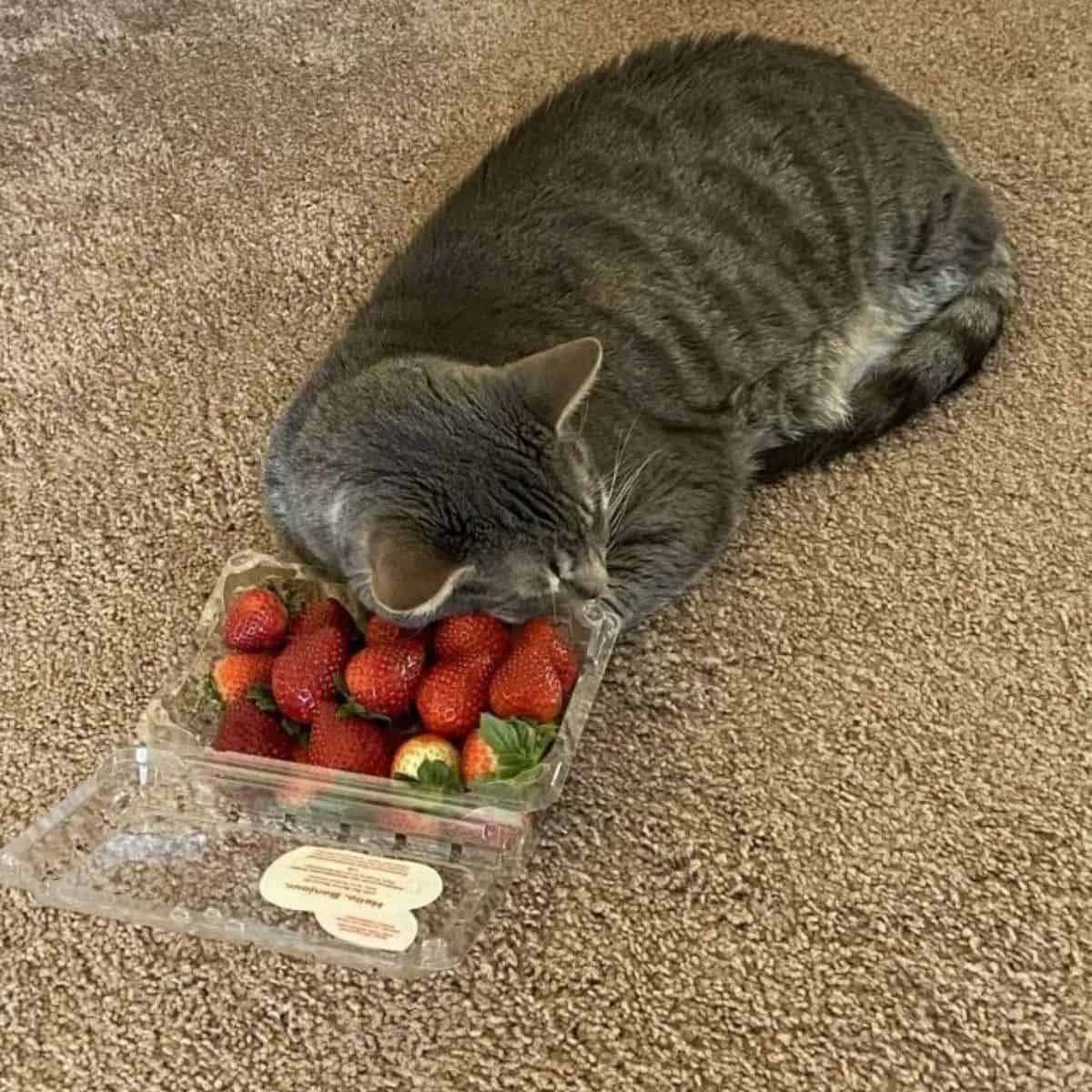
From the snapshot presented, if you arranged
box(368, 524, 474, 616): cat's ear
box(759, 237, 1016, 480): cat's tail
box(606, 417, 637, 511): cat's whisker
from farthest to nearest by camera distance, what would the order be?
box(759, 237, 1016, 480): cat's tail, box(606, 417, 637, 511): cat's whisker, box(368, 524, 474, 616): cat's ear

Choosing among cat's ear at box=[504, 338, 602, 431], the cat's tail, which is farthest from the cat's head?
the cat's tail

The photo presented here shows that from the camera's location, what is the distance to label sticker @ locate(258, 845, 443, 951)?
1.07 metres

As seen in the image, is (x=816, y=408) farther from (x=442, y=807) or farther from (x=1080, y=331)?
(x=442, y=807)

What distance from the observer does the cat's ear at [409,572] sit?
100cm

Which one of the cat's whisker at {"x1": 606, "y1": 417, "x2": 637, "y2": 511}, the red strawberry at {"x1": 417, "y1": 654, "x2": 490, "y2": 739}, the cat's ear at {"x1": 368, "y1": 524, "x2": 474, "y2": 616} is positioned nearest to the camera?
the cat's ear at {"x1": 368, "y1": 524, "x2": 474, "y2": 616}

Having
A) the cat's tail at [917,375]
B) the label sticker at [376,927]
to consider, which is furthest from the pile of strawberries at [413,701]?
the cat's tail at [917,375]

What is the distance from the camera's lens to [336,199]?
1.82 m

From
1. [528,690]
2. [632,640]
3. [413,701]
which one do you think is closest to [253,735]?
[413,701]

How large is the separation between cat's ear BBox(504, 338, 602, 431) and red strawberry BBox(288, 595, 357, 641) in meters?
0.26

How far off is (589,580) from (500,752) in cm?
19

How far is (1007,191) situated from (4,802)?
1452mm

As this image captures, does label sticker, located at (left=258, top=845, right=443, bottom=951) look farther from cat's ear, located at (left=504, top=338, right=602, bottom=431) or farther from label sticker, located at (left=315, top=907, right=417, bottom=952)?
cat's ear, located at (left=504, top=338, right=602, bottom=431)

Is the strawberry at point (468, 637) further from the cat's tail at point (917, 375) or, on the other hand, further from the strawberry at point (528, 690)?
the cat's tail at point (917, 375)

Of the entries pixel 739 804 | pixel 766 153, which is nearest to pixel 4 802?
pixel 739 804
